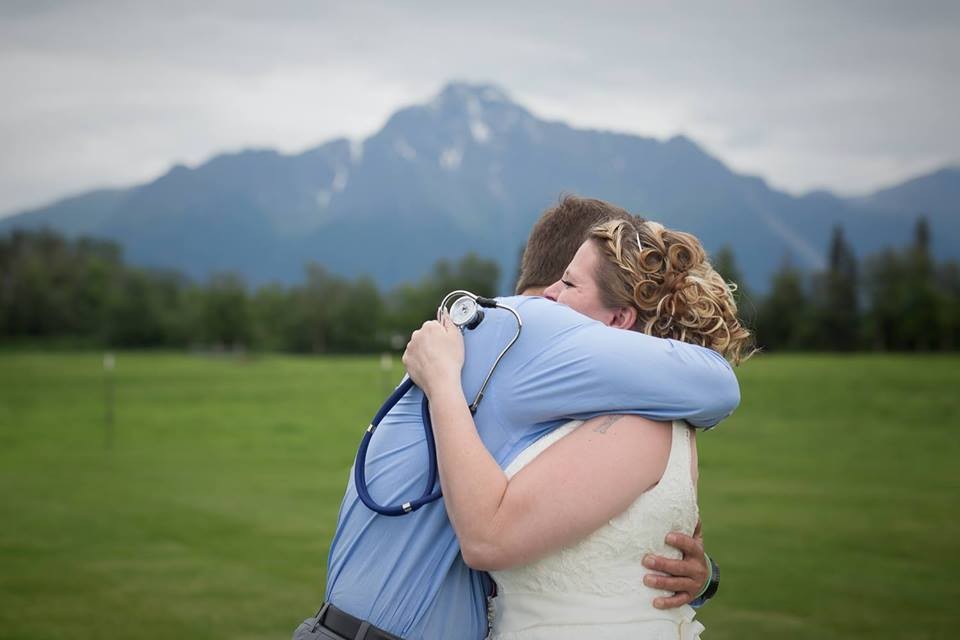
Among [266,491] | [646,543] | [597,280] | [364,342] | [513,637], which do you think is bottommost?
[364,342]

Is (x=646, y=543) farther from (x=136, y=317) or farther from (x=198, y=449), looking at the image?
(x=136, y=317)

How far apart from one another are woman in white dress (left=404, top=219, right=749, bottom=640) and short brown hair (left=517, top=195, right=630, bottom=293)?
0.55m

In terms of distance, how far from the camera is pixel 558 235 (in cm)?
297

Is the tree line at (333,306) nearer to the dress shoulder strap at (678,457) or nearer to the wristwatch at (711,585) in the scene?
the wristwatch at (711,585)

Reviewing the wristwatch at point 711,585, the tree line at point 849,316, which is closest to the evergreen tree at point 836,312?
the tree line at point 849,316

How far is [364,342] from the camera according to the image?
124 m

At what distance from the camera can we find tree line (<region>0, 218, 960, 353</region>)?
109 meters

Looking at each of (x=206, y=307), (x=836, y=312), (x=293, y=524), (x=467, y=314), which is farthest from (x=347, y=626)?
(x=206, y=307)

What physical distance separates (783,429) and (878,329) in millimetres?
88055

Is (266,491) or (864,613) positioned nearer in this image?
(864,613)

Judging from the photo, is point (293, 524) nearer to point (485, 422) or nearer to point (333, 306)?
point (485, 422)

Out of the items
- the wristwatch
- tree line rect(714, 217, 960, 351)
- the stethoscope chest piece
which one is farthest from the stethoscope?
tree line rect(714, 217, 960, 351)

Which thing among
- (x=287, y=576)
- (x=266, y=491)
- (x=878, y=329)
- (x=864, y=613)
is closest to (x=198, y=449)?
(x=266, y=491)

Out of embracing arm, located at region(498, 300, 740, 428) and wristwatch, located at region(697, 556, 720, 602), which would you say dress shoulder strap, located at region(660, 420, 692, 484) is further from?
wristwatch, located at region(697, 556, 720, 602)
